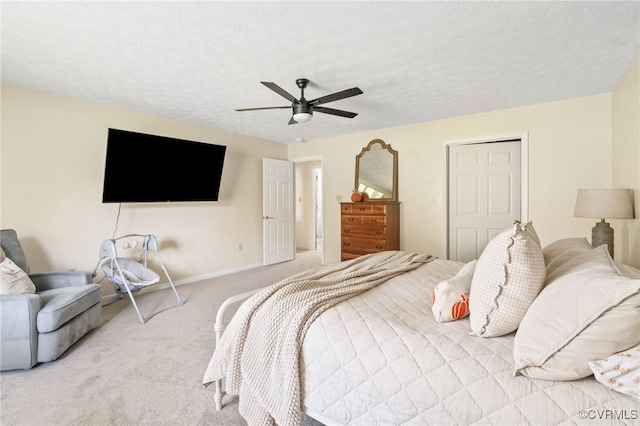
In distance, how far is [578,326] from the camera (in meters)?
0.89

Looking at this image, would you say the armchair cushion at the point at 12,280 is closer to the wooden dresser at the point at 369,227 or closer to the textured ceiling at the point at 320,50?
the textured ceiling at the point at 320,50

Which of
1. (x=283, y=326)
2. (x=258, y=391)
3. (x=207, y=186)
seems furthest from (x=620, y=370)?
(x=207, y=186)

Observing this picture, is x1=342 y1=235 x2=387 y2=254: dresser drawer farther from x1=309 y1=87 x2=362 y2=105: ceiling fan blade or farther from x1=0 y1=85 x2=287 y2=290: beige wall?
x1=309 y1=87 x2=362 y2=105: ceiling fan blade

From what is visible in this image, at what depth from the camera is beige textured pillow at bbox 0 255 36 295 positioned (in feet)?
7.26

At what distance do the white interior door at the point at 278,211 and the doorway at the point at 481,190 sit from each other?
2.92m

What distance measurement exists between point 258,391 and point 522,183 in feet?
12.7

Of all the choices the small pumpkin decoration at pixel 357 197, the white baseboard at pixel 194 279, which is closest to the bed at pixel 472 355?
the white baseboard at pixel 194 279

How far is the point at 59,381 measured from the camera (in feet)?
6.46

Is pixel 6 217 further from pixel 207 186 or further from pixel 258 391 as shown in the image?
pixel 258 391

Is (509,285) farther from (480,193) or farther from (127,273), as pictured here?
(127,273)

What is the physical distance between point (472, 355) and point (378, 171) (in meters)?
3.96

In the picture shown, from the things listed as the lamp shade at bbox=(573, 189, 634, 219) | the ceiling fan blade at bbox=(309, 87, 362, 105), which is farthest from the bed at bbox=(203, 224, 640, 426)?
the ceiling fan blade at bbox=(309, 87, 362, 105)

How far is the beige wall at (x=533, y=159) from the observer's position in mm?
3306

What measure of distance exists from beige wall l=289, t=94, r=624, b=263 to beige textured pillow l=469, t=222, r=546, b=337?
3.05 metres
